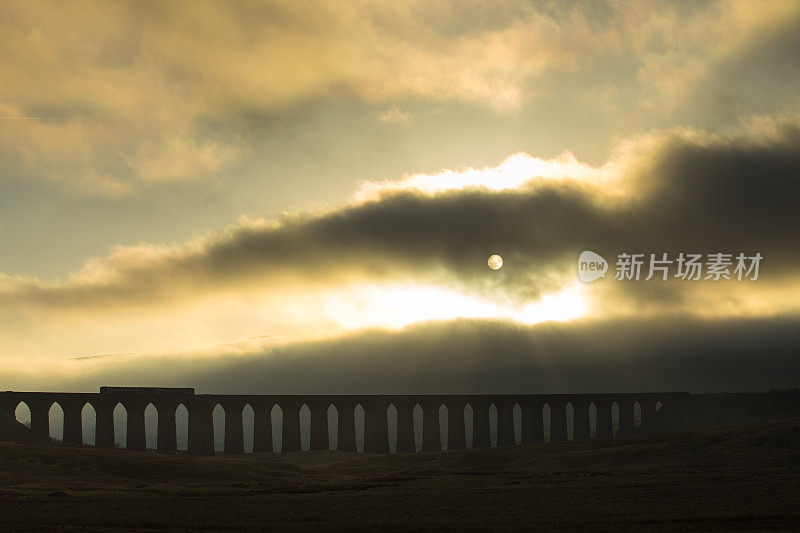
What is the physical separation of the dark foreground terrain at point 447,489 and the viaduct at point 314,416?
24848mm

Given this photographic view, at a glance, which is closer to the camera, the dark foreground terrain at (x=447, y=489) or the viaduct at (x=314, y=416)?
the dark foreground terrain at (x=447, y=489)

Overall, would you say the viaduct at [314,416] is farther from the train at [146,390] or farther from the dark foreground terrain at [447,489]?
the dark foreground terrain at [447,489]

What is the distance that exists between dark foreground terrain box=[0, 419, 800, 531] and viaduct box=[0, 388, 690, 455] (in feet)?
81.5

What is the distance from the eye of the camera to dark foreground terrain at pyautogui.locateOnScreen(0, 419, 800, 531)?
142 ft

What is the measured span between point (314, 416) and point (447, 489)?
7126 centimetres

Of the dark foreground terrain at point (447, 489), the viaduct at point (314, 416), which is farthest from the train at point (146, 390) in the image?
the dark foreground terrain at point (447, 489)

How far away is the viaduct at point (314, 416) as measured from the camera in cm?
12050

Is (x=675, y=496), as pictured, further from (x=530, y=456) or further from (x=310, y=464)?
(x=310, y=464)

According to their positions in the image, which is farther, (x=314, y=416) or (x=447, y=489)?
(x=314, y=416)

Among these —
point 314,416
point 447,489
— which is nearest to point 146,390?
point 314,416

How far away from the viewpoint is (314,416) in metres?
132

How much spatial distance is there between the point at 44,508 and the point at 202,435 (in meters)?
75.8

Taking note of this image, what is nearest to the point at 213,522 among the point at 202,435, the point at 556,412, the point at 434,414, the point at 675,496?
the point at 675,496

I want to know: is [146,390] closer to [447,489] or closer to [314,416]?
[314,416]
